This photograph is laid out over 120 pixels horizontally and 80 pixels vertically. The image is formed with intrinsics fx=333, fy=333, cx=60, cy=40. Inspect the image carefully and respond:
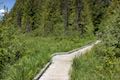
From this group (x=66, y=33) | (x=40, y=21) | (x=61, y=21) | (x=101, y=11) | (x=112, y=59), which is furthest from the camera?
(x=40, y=21)

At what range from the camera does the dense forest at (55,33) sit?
574 inches

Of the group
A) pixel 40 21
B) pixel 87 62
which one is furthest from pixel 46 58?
pixel 40 21

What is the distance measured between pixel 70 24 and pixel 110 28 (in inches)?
2031

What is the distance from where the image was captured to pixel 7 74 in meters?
13.4

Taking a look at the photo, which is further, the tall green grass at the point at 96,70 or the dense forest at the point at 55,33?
the dense forest at the point at 55,33

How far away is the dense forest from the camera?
1458cm

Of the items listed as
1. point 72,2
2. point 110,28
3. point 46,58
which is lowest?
point 46,58

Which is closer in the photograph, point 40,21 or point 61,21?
point 61,21

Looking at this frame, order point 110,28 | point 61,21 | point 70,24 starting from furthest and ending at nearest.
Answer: point 61,21
point 70,24
point 110,28

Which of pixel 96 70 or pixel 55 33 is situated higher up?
pixel 96 70

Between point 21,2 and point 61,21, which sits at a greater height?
point 21,2

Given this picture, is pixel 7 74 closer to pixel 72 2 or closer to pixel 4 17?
pixel 4 17

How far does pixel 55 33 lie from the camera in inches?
2625

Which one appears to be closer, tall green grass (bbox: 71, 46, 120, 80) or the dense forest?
tall green grass (bbox: 71, 46, 120, 80)
